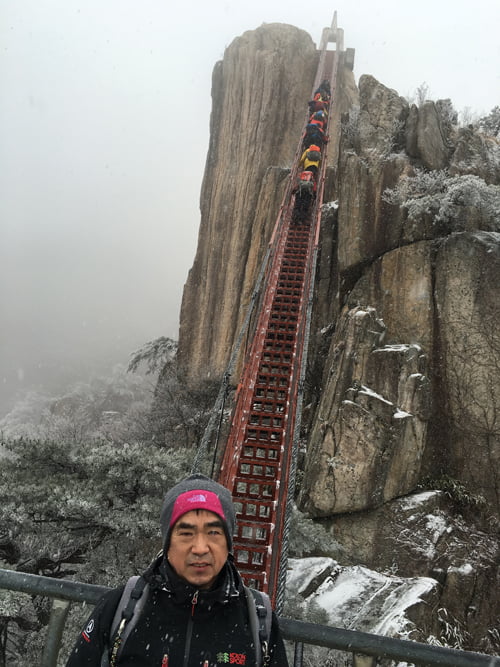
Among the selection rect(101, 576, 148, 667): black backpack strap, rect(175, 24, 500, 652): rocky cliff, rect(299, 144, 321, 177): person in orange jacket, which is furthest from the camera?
rect(299, 144, 321, 177): person in orange jacket

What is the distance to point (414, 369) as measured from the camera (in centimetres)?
934

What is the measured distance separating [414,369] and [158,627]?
8.80 m

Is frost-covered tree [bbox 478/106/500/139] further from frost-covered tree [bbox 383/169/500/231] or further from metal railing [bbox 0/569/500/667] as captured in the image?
metal railing [bbox 0/569/500/667]

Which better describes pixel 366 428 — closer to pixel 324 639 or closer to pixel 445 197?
pixel 445 197

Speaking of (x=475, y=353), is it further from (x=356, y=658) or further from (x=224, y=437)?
(x=356, y=658)

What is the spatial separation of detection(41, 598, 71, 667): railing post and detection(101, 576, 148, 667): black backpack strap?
1.12 ft

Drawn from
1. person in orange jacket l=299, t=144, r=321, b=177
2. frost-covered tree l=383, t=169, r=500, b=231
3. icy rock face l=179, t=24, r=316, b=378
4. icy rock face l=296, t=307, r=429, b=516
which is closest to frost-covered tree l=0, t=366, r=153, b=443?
icy rock face l=179, t=24, r=316, b=378

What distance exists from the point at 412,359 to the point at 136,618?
8882 millimetres

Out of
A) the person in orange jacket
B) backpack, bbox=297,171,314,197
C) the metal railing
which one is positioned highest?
the person in orange jacket

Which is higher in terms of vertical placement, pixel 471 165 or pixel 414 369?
pixel 471 165

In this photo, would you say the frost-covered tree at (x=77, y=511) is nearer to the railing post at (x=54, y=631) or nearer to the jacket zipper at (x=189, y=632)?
the railing post at (x=54, y=631)

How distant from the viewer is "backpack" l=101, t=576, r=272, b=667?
1.36m

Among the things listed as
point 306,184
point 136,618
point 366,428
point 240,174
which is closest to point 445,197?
point 306,184

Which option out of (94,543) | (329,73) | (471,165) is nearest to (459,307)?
(471,165)
